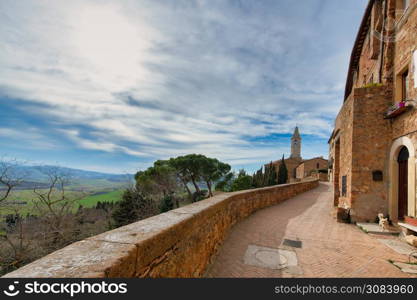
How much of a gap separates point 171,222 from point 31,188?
1035 cm

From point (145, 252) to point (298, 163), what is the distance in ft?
182

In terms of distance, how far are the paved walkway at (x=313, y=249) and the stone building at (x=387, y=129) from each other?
133 centimetres

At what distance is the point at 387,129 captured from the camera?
720cm

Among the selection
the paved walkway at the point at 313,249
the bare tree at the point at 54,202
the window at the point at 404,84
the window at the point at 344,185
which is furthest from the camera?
the bare tree at the point at 54,202

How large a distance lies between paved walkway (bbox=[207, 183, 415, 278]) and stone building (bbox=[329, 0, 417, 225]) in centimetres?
133

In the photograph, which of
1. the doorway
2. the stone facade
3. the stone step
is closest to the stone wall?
the doorway

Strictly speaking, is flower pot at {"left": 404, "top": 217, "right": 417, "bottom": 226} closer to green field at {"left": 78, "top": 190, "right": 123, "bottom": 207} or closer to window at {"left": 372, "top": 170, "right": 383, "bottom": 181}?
window at {"left": 372, "top": 170, "right": 383, "bottom": 181}

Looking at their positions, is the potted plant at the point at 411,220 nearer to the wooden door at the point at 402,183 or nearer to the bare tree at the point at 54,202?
the wooden door at the point at 402,183

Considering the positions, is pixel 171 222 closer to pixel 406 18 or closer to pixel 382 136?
pixel 382 136

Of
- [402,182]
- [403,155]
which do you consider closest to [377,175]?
[402,182]

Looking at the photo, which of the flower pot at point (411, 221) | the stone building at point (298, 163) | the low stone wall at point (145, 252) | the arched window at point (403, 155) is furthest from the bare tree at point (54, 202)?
the stone building at point (298, 163)

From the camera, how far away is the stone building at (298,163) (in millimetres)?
43812

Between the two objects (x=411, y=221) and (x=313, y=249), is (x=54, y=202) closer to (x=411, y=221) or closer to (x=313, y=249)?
(x=313, y=249)

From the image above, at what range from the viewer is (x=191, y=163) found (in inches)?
1003
